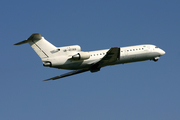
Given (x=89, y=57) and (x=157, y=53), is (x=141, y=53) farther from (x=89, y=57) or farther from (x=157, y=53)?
(x=89, y=57)

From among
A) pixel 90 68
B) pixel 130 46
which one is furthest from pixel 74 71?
pixel 130 46

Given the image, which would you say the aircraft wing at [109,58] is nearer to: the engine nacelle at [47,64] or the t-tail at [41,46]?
the engine nacelle at [47,64]

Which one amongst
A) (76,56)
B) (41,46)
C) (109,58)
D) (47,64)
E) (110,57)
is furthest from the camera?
(109,58)

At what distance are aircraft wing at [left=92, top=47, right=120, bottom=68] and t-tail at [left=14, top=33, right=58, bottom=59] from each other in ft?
24.5

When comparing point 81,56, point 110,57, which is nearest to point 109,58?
point 110,57

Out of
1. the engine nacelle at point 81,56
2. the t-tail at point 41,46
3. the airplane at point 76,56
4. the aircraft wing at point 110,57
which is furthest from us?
the engine nacelle at point 81,56

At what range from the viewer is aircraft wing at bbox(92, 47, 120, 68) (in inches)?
1616

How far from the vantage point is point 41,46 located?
4128 centimetres

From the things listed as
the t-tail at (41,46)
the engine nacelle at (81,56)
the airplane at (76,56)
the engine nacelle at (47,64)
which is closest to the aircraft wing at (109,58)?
the airplane at (76,56)

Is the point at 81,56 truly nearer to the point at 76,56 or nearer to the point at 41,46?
the point at 76,56

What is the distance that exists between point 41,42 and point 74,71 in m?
9.35

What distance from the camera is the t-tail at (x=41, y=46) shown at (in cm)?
4059

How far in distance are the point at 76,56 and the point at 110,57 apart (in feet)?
17.2

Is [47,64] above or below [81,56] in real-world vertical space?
below
